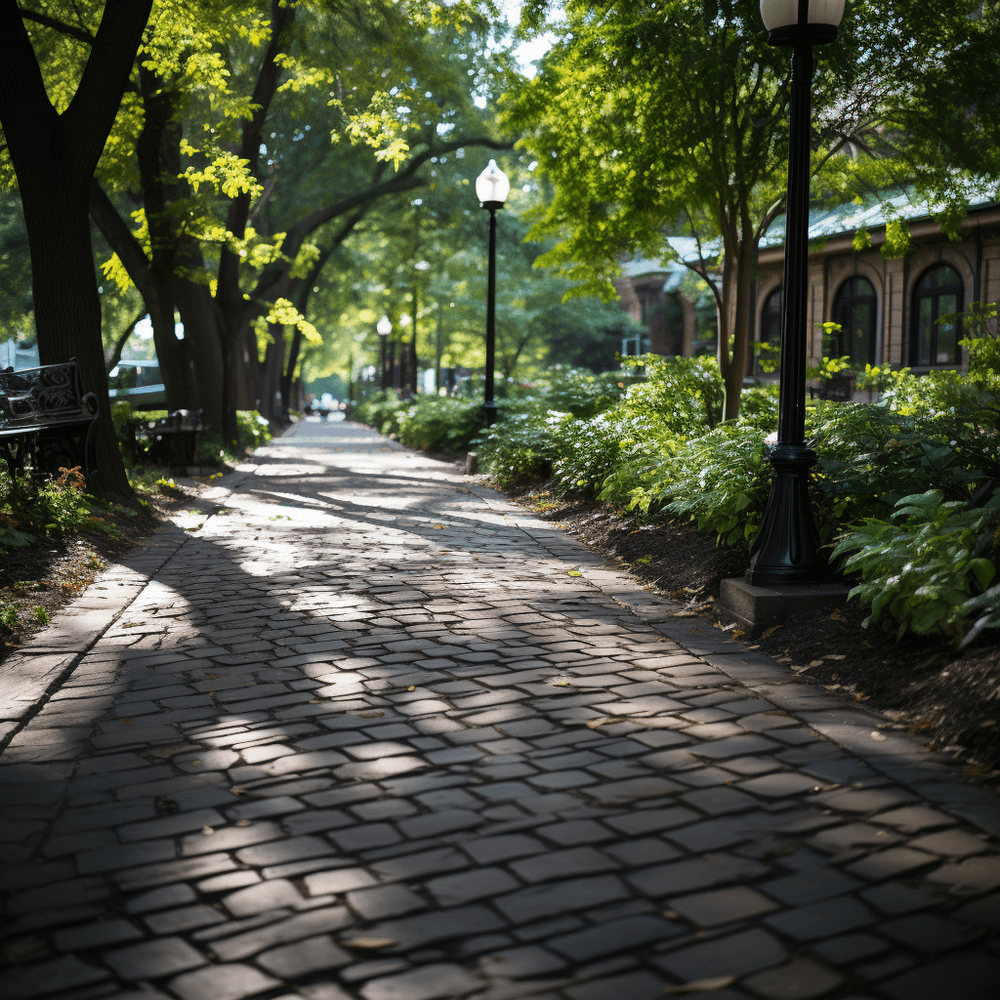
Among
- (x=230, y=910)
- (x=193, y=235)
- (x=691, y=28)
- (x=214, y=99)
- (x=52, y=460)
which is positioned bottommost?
(x=230, y=910)

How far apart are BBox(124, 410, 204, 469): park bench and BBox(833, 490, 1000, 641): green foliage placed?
496 inches

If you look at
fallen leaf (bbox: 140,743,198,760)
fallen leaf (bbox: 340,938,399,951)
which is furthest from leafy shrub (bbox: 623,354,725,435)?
fallen leaf (bbox: 340,938,399,951)

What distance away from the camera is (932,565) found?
4.63m

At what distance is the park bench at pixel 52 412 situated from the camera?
31.6 ft

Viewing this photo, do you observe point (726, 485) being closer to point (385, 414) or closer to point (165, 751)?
point (165, 751)

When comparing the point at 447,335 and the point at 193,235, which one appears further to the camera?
the point at 447,335

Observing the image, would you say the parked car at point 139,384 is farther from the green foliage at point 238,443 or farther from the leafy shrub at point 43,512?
the leafy shrub at point 43,512

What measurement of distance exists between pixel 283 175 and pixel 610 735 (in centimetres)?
2487

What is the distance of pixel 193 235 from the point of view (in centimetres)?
1529

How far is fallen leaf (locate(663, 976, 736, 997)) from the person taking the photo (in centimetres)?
242

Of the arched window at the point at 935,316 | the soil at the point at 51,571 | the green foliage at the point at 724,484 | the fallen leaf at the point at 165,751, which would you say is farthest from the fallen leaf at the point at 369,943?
the arched window at the point at 935,316

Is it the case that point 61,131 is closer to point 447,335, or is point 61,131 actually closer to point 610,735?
point 610,735

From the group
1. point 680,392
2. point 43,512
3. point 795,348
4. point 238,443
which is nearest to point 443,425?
point 238,443

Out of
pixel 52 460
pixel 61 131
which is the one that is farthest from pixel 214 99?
pixel 52 460
